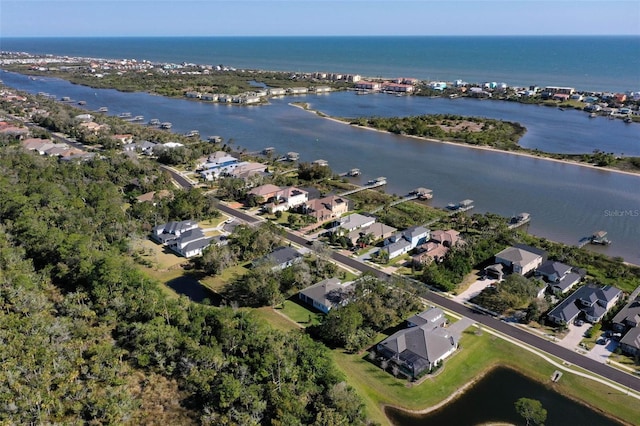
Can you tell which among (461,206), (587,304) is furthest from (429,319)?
(461,206)

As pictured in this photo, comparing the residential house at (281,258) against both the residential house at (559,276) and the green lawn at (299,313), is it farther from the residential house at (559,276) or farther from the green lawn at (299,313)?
the residential house at (559,276)

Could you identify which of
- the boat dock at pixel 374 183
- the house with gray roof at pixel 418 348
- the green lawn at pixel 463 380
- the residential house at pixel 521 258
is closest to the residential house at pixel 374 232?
the residential house at pixel 521 258

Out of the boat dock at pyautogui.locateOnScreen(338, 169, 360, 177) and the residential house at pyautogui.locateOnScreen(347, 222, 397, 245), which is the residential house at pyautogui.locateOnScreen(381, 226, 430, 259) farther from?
the boat dock at pyautogui.locateOnScreen(338, 169, 360, 177)

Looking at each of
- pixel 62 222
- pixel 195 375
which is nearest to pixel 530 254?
pixel 195 375

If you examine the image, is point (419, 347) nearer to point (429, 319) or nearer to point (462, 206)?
point (429, 319)

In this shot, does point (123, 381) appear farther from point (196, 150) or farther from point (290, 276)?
point (196, 150)
